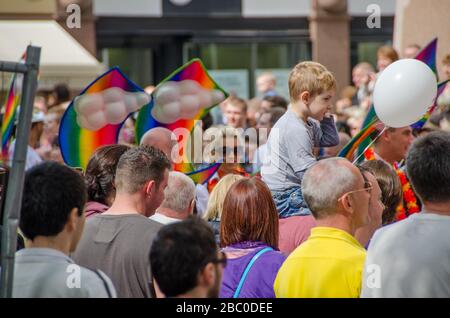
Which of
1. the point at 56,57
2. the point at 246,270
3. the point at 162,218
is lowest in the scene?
the point at 246,270

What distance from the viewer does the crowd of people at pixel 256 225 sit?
337 cm

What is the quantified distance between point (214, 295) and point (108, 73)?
355cm

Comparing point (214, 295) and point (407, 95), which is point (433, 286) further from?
point (407, 95)

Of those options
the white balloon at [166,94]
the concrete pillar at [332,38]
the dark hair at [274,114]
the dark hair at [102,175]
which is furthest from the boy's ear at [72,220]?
the concrete pillar at [332,38]

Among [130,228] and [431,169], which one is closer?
[431,169]

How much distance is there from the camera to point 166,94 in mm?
6938

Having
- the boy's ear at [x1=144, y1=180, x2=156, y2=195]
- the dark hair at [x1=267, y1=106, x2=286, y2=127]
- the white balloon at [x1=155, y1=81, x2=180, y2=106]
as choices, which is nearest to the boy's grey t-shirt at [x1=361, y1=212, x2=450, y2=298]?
the boy's ear at [x1=144, y1=180, x2=156, y2=195]

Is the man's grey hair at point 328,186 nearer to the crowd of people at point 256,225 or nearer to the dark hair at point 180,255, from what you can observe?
the crowd of people at point 256,225

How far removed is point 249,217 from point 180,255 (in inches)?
57.5

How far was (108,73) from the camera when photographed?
6574mm

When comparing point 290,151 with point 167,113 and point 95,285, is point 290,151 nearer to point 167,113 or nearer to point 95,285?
point 167,113

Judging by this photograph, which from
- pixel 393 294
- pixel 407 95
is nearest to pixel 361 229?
pixel 393 294

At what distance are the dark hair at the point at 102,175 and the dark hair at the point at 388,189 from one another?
140cm

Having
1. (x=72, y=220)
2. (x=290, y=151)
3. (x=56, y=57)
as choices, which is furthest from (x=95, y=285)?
(x=56, y=57)
